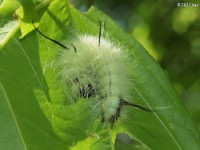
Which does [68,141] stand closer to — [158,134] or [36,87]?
[36,87]

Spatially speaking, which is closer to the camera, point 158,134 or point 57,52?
point 57,52

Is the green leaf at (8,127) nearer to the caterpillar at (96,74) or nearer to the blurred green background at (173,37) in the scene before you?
the caterpillar at (96,74)

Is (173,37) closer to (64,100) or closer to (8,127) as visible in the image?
(64,100)

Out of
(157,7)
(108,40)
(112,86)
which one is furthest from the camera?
(157,7)

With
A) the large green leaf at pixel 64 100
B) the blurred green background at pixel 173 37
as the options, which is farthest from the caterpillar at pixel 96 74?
the blurred green background at pixel 173 37

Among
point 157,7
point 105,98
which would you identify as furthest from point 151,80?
point 157,7

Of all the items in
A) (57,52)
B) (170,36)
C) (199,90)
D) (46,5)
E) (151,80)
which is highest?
(46,5)
